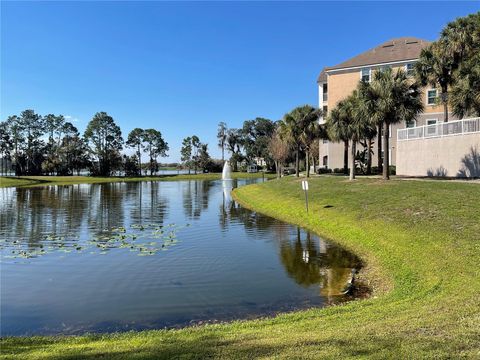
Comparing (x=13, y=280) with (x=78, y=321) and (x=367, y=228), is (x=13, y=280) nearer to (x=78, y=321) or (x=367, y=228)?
(x=78, y=321)

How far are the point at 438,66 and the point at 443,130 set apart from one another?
17.9ft

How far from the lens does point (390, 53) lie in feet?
177

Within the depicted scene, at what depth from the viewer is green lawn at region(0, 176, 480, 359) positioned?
562 cm

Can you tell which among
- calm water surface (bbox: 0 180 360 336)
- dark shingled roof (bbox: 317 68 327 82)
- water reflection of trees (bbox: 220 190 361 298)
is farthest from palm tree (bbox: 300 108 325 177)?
water reflection of trees (bbox: 220 190 361 298)

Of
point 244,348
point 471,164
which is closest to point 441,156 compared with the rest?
point 471,164

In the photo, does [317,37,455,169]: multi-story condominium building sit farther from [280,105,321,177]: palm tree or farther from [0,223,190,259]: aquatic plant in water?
[0,223,190,259]: aquatic plant in water

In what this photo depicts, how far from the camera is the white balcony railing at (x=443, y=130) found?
28469 mm

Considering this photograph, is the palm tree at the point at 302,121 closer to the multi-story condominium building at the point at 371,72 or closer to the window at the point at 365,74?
the multi-story condominium building at the point at 371,72

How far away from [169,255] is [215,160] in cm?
11866

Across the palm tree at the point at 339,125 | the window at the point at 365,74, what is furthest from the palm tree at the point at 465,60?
the window at the point at 365,74

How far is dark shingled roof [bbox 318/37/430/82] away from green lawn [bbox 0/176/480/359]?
39472 millimetres

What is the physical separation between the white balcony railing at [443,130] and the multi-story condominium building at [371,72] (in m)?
15.4

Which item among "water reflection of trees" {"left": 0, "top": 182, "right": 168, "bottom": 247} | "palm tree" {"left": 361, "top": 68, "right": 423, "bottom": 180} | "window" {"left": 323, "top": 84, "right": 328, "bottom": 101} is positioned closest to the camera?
"water reflection of trees" {"left": 0, "top": 182, "right": 168, "bottom": 247}

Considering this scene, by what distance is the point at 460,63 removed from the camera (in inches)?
1238
